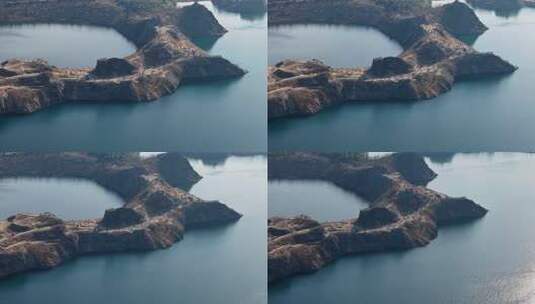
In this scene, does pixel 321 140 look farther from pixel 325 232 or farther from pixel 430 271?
pixel 430 271

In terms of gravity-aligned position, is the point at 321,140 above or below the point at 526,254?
above

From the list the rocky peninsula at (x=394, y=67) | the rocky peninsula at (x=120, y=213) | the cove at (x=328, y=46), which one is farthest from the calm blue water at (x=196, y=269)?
the cove at (x=328, y=46)

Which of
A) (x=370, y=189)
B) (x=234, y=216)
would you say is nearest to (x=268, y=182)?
(x=234, y=216)

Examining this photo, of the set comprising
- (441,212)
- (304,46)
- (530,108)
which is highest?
(304,46)

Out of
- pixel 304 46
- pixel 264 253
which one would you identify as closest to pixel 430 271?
pixel 264 253

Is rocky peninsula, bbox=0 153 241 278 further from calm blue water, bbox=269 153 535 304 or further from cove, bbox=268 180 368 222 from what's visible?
calm blue water, bbox=269 153 535 304

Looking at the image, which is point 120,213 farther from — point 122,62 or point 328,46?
point 328,46

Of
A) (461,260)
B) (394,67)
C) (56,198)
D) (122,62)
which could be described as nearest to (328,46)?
(394,67)
